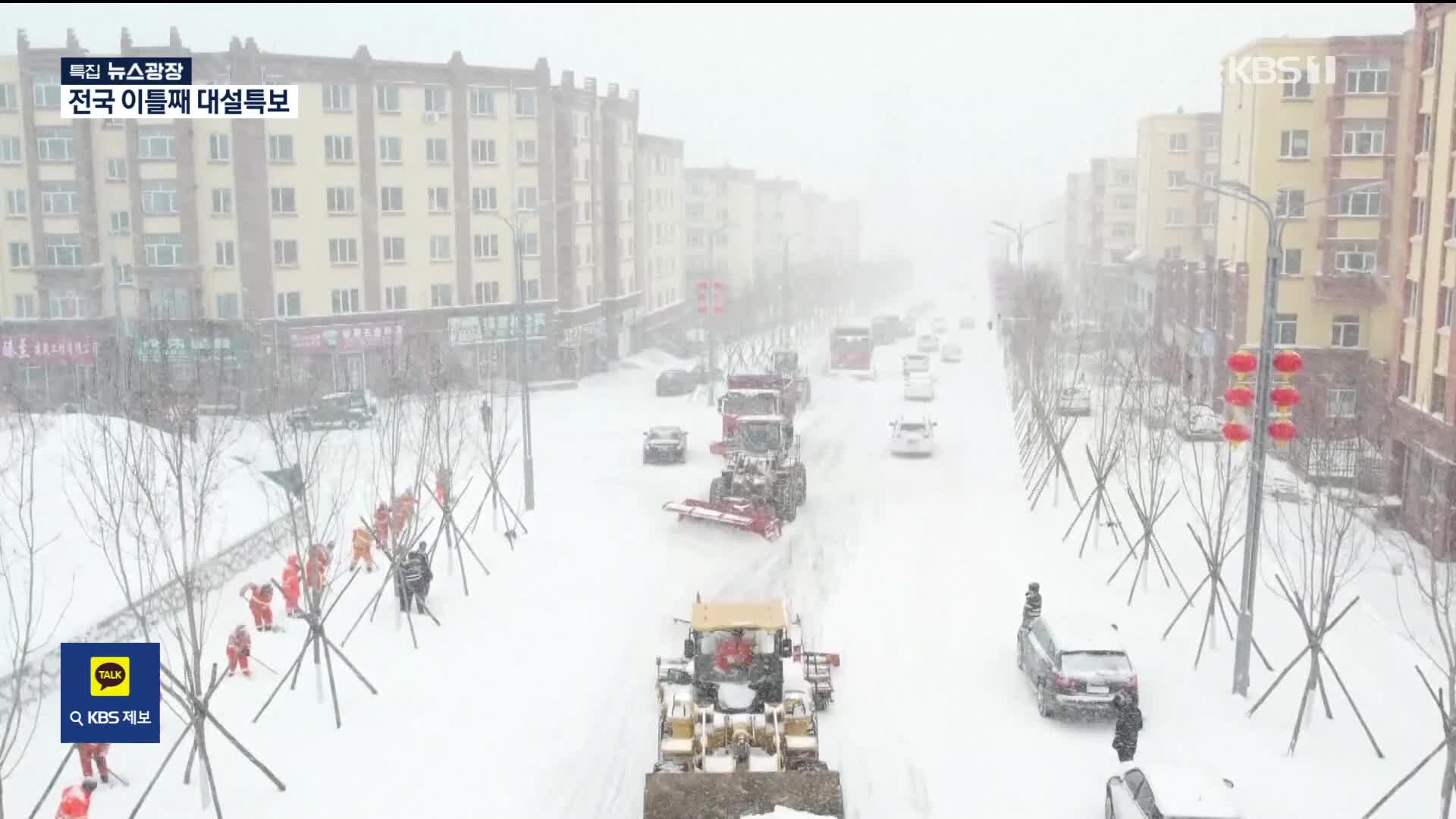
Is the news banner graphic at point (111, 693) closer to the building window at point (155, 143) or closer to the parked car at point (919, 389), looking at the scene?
the building window at point (155, 143)

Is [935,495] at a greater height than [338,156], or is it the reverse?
[338,156]

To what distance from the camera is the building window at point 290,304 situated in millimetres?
48500

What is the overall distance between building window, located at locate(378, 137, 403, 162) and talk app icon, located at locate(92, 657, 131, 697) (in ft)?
120

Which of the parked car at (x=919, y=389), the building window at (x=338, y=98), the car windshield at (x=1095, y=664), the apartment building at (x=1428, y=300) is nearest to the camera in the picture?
the car windshield at (x=1095, y=664)

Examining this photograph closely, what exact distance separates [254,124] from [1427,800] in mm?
45350

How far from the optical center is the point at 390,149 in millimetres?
50688

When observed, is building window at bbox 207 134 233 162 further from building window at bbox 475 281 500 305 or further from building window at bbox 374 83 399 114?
building window at bbox 475 281 500 305

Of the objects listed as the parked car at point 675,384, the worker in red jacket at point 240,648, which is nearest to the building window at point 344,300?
the parked car at point 675,384

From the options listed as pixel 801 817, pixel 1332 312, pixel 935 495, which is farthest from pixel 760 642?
pixel 1332 312

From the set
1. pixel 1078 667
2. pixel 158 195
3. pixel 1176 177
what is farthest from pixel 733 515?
pixel 1176 177

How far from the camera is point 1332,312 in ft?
136

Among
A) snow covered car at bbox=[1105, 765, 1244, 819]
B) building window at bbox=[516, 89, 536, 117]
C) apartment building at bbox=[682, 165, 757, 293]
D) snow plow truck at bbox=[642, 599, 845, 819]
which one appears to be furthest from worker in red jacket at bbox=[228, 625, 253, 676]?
apartment building at bbox=[682, 165, 757, 293]

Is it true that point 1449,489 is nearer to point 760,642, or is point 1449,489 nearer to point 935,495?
point 935,495

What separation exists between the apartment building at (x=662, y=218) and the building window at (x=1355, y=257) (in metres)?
39.3
